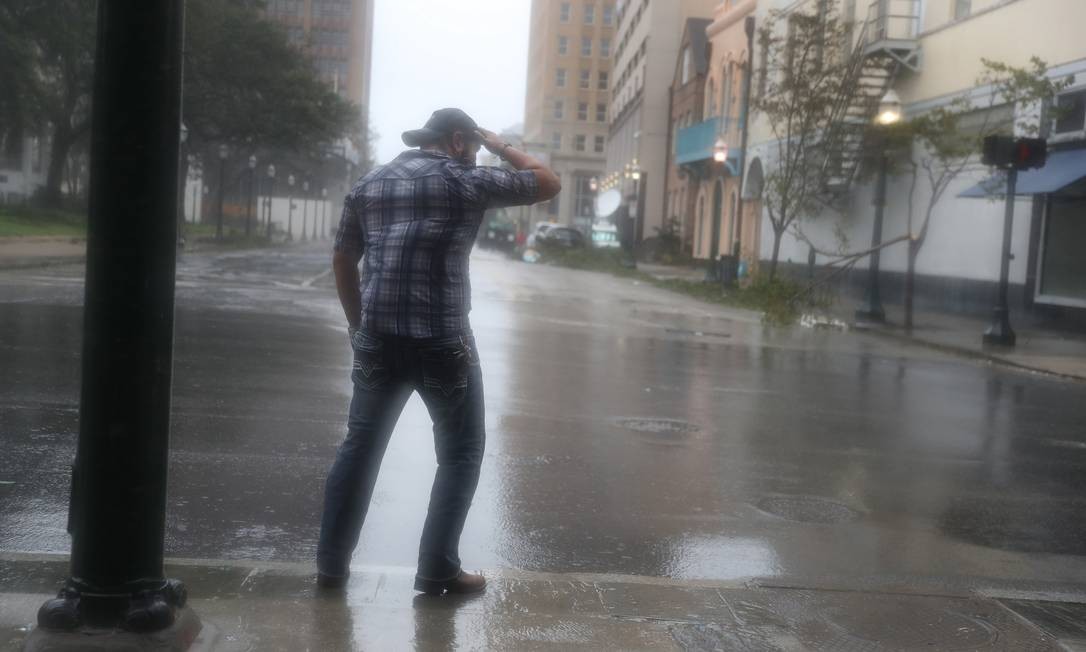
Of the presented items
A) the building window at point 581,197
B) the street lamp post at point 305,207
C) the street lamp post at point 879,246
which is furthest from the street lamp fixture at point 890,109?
the building window at point 581,197

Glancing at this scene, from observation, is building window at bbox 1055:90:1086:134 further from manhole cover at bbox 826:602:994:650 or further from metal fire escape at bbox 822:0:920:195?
manhole cover at bbox 826:602:994:650

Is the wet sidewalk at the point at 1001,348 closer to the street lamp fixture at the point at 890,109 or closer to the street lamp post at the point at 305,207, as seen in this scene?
the street lamp fixture at the point at 890,109

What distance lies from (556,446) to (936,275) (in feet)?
69.8

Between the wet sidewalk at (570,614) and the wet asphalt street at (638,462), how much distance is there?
409 millimetres

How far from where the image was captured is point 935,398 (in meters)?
12.0

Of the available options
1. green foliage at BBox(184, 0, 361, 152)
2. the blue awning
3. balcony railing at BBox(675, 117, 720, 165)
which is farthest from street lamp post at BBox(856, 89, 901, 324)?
green foliage at BBox(184, 0, 361, 152)

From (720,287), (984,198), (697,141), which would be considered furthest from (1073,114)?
(697,141)

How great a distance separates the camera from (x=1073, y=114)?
21578 millimetres

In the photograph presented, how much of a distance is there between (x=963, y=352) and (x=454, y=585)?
14.7 meters

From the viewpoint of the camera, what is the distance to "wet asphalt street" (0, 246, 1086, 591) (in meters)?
5.68

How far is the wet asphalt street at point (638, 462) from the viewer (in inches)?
223

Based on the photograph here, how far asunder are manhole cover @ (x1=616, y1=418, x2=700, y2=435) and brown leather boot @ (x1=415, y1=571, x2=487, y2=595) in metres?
4.41

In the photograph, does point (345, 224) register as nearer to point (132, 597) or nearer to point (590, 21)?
point (132, 597)

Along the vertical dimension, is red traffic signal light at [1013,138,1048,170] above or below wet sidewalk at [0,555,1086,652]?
above
